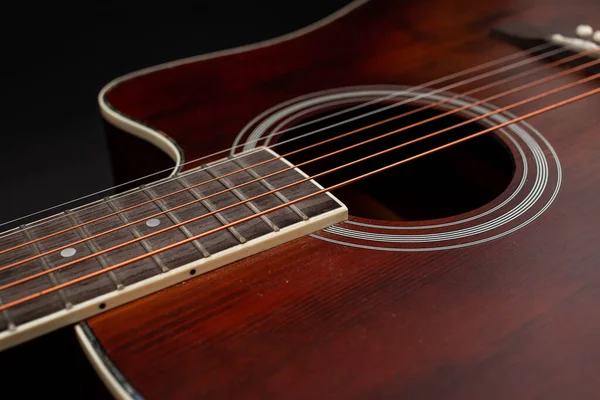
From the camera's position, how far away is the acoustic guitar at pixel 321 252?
0.58 m

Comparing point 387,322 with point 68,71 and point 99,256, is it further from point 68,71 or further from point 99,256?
point 68,71

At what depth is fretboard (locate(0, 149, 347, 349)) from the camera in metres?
0.61

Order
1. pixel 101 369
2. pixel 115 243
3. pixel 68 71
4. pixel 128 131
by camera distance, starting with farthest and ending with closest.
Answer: pixel 68 71 < pixel 128 131 < pixel 115 243 < pixel 101 369

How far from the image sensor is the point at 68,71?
143 cm

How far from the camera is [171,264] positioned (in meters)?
0.65

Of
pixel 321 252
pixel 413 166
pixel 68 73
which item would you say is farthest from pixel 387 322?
pixel 68 73

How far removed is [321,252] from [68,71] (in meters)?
0.94

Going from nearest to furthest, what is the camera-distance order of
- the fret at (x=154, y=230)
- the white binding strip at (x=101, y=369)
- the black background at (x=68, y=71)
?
the white binding strip at (x=101, y=369) < the fret at (x=154, y=230) < the black background at (x=68, y=71)

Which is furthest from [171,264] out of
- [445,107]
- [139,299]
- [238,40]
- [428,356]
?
[238,40]

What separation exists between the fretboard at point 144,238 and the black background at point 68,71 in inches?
25.7

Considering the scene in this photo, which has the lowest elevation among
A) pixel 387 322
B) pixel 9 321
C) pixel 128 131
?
pixel 387 322

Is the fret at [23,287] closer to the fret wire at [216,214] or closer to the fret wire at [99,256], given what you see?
the fret wire at [99,256]

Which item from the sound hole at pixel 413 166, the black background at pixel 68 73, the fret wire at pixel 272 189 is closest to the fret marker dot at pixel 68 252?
the fret wire at pixel 272 189

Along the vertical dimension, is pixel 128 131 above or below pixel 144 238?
above
